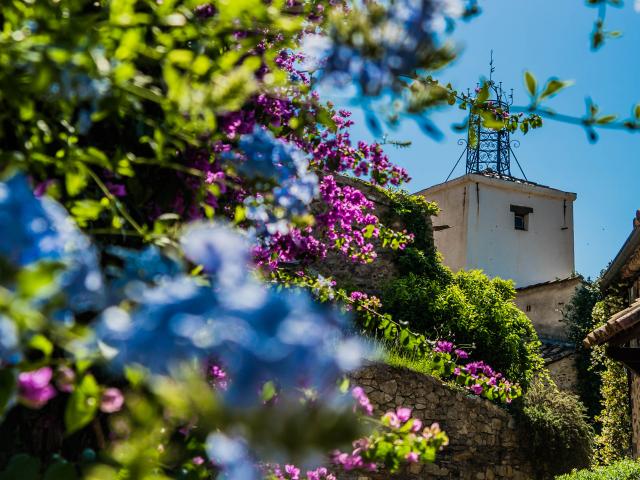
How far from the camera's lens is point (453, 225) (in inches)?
699

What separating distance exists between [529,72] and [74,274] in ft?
2.48

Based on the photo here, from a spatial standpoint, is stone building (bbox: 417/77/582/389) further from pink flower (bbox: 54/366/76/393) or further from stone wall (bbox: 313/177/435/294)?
pink flower (bbox: 54/366/76/393)

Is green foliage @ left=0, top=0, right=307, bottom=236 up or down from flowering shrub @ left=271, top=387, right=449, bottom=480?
up

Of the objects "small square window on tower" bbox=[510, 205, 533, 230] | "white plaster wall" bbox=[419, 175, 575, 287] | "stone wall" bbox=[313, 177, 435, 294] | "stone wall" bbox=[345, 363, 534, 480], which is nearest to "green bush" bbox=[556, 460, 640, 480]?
"stone wall" bbox=[345, 363, 534, 480]

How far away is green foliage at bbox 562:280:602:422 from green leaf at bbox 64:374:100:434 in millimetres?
14302

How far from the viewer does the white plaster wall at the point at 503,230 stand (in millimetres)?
17453

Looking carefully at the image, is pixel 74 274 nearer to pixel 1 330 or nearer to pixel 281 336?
pixel 1 330

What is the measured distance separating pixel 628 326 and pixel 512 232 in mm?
12518

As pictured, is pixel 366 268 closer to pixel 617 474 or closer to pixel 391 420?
pixel 617 474

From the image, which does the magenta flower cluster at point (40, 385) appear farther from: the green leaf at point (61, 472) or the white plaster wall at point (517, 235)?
the white plaster wall at point (517, 235)

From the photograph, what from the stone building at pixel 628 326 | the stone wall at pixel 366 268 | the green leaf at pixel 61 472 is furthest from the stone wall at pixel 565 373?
the green leaf at pixel 61 472

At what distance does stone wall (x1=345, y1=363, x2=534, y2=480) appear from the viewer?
868 centimetres

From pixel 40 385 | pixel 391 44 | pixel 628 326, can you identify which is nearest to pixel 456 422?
pixel 628 326

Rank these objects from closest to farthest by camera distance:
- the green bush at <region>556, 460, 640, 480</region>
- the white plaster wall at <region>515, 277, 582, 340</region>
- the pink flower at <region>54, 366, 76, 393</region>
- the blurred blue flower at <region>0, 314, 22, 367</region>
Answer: the blurred blue flower at <region>0, 314, 22, 367</region>
the pink flower at <region>54, 366, 76, 393</region>
the green bush at <region>556, 460, 640, 480</region>
the white plaster wall at <region>515, 277, 582, 340</region>
